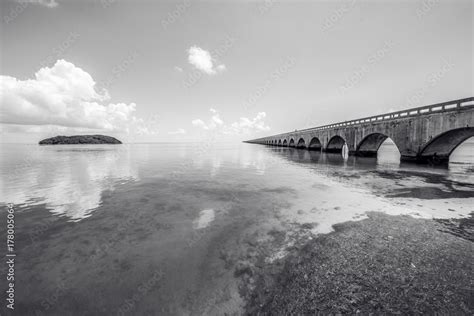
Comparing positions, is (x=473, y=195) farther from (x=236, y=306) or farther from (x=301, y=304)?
(x=236, y=306)

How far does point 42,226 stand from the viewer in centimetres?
538

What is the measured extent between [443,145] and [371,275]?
22205mm

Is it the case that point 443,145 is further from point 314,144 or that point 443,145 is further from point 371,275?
point 314,144

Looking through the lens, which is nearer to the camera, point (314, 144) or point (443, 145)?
point (443, 145)

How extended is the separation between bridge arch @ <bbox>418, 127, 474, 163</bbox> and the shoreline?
16.5 meters

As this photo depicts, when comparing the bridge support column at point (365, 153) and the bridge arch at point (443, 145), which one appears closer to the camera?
the bridge arch at point (443, 145)

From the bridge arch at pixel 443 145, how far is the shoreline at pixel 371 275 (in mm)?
16500

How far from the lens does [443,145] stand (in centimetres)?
1700

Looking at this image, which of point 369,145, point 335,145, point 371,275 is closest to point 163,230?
point 371,275

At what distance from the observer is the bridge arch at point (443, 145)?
15205 millimetres

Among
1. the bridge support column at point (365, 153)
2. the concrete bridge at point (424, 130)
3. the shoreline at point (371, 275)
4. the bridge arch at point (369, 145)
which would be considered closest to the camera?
the shoreline at point (371, 275)

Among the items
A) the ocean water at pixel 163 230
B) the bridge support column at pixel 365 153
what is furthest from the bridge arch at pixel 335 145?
the ocean water at pixel 163 230

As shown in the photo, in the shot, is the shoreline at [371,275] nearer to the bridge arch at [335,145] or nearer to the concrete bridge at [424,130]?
the concrete bridge at [424,130]

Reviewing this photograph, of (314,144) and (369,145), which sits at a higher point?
(314,144)
